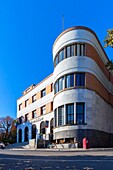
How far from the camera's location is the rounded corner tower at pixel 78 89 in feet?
126

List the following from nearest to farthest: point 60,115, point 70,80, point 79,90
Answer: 1. point 79,90
2. point 70,80
3. point 60,115

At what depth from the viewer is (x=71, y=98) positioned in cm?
3894

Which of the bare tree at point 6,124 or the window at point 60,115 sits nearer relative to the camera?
the window at point 60,115

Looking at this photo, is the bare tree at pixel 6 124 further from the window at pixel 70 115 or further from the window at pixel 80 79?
the window at pixel 80 79

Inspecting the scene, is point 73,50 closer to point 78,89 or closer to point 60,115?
point 78,89

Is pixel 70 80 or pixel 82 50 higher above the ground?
pixel 82 50

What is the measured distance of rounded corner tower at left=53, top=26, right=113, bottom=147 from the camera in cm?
3841

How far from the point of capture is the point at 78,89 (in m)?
38.9

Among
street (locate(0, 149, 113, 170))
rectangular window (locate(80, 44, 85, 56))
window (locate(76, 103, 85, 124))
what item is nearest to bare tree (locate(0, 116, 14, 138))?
window (locate(76, 103, 85, 124))

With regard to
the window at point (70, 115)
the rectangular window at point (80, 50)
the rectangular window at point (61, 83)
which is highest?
the rectangular window at point (80, 50)

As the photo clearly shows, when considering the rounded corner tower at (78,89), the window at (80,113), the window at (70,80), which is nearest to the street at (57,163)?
the window at (80,113)

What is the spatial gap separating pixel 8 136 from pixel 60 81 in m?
48.3

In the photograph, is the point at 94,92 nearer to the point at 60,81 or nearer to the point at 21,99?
the point at 60,81

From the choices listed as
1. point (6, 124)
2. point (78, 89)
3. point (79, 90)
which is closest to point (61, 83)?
point (78, 89)
